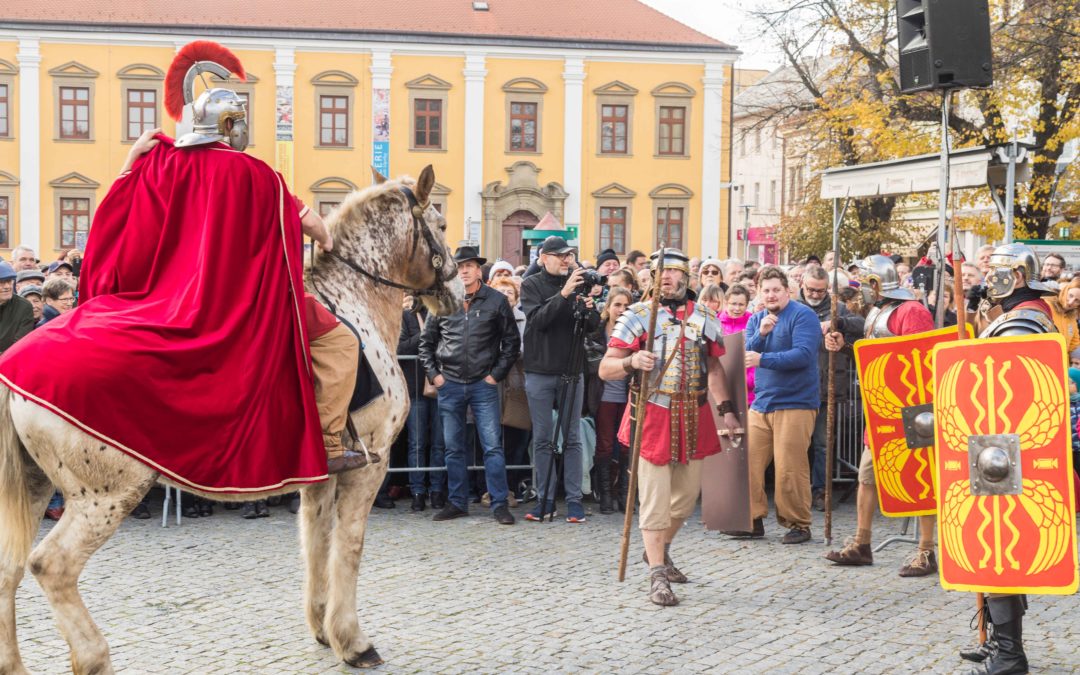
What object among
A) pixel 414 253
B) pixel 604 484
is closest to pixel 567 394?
pixel 604 484

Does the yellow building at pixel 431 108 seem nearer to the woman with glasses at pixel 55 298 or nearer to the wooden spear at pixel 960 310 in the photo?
the woman with glasses at pixel 55 298

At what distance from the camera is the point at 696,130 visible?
46812 mm

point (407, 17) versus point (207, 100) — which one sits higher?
point (407, 17)

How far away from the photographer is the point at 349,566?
598 cm

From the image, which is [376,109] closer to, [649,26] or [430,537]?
[649,26]

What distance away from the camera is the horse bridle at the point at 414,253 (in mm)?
6184

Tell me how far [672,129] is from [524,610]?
41.4 meters

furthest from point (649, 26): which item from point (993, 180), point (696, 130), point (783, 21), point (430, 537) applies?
point (430, 537)

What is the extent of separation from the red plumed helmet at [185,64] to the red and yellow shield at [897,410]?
3887mm

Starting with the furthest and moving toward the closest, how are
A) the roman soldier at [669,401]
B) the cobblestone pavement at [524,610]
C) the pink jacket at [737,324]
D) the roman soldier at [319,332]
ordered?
the pink jacket at [737,324] → the roman soldier at [669,401] → the cobblestone pavement at [524,610] → the roman soldier at [319,332]

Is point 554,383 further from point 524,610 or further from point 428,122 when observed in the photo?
point 428,122

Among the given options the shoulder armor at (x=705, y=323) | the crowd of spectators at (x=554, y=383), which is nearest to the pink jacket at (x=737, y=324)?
the crowd of spectators at (x=554, y=383)

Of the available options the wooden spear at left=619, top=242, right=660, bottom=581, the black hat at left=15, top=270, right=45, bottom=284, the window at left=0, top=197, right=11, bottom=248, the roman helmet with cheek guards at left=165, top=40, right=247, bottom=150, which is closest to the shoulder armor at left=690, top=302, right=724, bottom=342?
the wooden spear at left=619, top=242, right=660, bottom=581

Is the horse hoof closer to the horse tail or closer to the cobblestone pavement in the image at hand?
the cobblestone pavement
